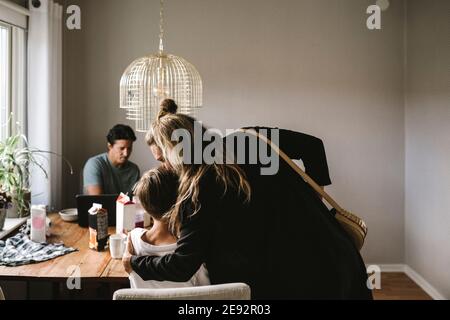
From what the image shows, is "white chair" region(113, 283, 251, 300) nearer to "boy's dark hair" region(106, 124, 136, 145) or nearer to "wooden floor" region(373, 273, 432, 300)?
"boy's dark hair" region(106, 124, 136, 145)

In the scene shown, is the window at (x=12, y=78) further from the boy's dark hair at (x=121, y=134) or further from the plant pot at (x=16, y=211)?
the boy's dark hair at (x=121, y=134)

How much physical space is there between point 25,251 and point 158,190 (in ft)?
3.22

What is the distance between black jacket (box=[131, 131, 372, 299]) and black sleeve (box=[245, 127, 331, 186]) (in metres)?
0.27

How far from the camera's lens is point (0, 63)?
308cm

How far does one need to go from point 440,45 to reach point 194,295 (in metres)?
2.72

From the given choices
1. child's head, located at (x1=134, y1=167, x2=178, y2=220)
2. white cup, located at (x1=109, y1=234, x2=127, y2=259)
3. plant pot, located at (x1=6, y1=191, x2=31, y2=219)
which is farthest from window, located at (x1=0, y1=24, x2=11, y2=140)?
child's head, located at (x1=134, y1=167, x2=178, y2=220)

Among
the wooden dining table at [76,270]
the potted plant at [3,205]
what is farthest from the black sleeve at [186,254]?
the potted plant at [3,205]

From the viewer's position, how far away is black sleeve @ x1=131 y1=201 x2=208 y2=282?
1.49 meters

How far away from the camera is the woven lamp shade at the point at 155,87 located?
297 centimetres

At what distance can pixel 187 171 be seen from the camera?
154 centimetres

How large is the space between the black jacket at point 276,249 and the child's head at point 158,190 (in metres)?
0.19

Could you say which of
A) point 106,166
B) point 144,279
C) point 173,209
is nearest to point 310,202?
point 173,209

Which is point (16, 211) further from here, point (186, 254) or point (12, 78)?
point (186, 254)

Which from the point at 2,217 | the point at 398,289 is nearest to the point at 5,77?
the point at 2,217
